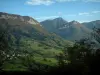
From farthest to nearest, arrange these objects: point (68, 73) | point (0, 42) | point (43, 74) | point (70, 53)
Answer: point (70, 53) < point (0, 42) < point (43, 74) < point (68, 73)

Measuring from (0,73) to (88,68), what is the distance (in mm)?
19040

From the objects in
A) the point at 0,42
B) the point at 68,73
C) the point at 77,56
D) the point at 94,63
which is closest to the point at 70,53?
the point at 77,56

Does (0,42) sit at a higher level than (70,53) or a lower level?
higher

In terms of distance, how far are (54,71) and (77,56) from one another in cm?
3424

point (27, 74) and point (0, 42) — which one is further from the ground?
point (0, 42)

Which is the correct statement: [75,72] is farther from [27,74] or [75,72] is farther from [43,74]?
[27,74]

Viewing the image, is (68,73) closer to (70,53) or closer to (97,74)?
(97,74)

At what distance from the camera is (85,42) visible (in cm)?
8288

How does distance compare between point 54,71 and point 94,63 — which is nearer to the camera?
point 54,71

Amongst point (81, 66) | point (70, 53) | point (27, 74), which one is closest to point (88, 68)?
point (81, 66)

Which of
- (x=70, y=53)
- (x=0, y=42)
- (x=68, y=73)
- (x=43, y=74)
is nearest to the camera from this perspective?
(x=68, y=73)

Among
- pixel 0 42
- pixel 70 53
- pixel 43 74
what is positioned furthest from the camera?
pixel 70 53

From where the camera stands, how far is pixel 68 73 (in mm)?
37531

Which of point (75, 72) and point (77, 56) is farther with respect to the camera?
point (77, 56)
